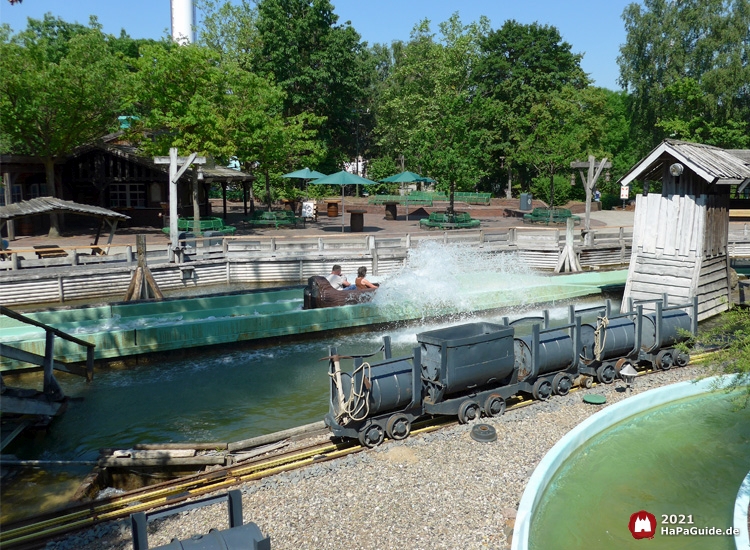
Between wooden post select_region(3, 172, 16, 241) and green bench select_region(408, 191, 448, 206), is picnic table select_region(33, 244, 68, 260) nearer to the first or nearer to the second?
wooden post select_region(3, 172, 16, 241)

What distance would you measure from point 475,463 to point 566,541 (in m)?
1.85

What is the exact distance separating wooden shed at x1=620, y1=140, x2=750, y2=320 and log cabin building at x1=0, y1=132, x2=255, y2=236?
22856 mm

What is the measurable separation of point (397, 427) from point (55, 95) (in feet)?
90.4

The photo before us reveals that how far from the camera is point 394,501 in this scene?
8391 millimetres

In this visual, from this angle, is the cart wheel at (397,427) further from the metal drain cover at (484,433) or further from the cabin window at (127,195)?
the cabin window at (127,195)

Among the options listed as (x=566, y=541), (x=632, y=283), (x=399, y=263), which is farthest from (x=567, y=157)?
(x=566, y=541)

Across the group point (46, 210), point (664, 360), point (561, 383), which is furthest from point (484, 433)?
point (46, 210)

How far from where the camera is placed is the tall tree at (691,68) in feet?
155

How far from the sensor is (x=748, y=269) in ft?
87.2

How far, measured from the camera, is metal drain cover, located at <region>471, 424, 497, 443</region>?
1027cm

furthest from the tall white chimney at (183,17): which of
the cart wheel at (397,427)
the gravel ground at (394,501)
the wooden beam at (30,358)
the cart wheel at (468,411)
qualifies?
the gravel ground at (394,501)

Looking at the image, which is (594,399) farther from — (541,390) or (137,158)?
(137,158)

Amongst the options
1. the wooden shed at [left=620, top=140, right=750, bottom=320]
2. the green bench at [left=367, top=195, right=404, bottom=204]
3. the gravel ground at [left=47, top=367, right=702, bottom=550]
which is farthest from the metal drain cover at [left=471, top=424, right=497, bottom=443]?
the green bench at [left=367, top=195, right=404, bottom=204]

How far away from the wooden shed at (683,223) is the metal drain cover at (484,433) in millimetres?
9693
